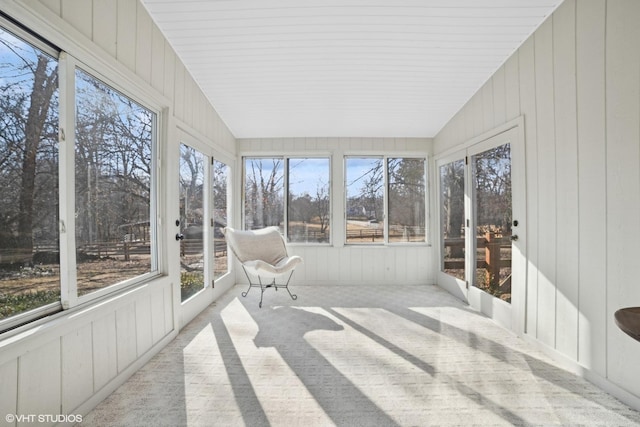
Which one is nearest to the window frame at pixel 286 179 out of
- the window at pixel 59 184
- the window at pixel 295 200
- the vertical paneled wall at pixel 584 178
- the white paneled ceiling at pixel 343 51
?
the window at pixel 295 200

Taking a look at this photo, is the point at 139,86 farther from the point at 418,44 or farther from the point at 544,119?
the point at 544,119

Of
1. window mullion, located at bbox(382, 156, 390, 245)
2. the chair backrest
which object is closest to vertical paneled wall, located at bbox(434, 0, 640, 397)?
window mullion, located at bbox(382, 156, 390, 245)

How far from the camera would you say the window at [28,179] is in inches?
47.9

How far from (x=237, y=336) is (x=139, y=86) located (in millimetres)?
2088

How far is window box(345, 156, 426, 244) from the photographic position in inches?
166

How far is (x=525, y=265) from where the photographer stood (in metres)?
2.38

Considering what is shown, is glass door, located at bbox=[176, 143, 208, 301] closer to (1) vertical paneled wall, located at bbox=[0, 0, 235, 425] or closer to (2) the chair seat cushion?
(1) vertical paneled wall, located at bbox=[0, 0, 235, 425]

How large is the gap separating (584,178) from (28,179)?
309cm

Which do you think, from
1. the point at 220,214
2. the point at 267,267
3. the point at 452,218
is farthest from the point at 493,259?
the point at 220,214

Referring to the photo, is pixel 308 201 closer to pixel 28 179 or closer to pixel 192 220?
pixel 192 220

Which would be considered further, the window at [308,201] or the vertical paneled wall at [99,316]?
the window at [308,201]

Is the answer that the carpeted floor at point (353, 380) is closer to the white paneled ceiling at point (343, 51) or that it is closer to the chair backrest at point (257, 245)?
the chair backrest at point (257, 245)

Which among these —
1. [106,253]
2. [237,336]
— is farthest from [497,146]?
[106,253]

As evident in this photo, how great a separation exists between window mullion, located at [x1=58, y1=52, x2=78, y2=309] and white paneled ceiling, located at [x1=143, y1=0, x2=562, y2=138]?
975 millimetres
